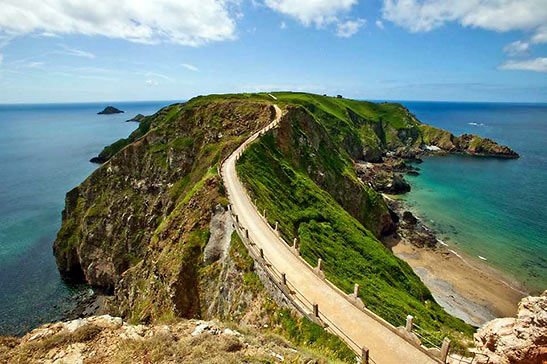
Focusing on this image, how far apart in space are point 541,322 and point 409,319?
6.94 meters

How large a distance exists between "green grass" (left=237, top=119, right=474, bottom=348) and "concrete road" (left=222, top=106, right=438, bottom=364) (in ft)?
11.2

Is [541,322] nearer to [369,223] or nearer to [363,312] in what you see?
[363,312]

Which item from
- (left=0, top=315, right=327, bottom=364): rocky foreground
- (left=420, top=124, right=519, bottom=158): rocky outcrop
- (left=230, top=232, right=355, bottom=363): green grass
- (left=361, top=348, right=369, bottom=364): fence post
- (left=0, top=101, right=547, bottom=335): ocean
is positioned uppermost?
(left=0, top=315, right=327, bottom=364): rocky foreground

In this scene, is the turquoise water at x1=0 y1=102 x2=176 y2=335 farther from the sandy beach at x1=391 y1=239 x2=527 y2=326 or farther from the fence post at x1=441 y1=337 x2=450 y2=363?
the sandy beach at x1=391 y1=239 x2=527 y2=326

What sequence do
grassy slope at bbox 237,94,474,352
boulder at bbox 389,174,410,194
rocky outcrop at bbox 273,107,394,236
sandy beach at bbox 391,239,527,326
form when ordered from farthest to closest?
boulder at bbox 389,174,410,194
rocky outcrop at bbox 273,107,394,236
sandy beach at bbox 391,239,527,326
grassy slope at bbox 237,94,474,352

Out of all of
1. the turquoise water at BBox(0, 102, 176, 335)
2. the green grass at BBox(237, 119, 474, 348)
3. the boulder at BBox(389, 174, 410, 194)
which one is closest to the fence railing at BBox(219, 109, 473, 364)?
the green grass at BBox(237, 119, 474, 348)

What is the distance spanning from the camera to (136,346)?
1463cm

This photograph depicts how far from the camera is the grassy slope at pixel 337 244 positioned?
108 ft

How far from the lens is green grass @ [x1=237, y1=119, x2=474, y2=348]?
32.6 meters

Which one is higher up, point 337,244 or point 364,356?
point 364,356

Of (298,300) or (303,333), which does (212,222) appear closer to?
(298,300)

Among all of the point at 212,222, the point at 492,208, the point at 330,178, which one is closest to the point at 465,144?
the point at 492,208

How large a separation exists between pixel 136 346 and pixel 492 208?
10213 cm

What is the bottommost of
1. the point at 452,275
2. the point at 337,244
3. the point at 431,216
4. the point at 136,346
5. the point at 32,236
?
the point at 452,275
